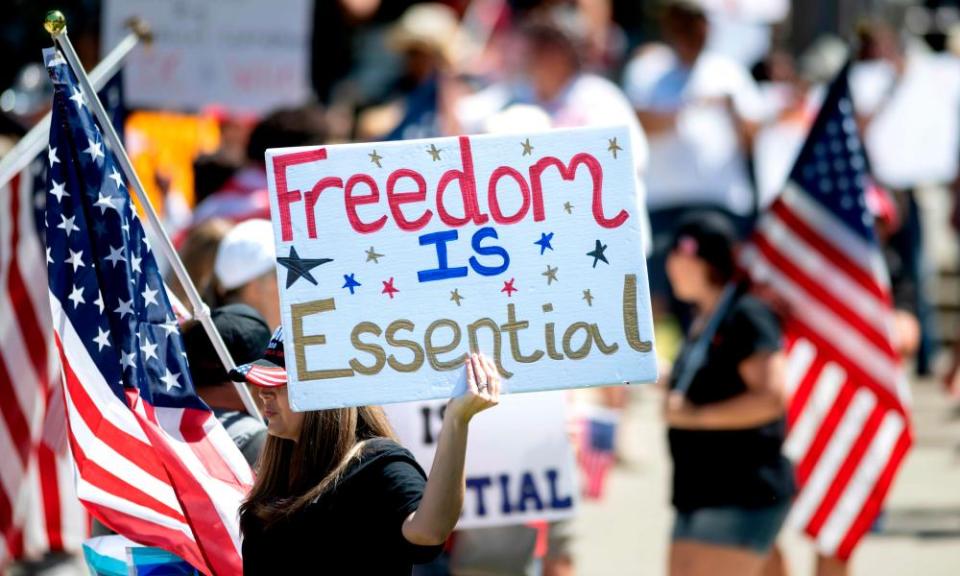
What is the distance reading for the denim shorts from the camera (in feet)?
21.0

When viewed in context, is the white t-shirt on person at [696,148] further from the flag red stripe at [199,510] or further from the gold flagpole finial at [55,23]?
the gold flagpole finial at [55,23]

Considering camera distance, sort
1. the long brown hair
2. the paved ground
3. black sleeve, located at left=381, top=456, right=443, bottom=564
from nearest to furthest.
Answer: black sleeve, located at left=381, top=456, right=443, bottom=564, the long brown hair, the paved ground

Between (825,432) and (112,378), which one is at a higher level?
(112,378)

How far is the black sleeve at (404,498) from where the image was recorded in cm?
381

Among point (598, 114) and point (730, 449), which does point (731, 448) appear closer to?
point (730, 449)

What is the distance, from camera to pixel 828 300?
23.7ft

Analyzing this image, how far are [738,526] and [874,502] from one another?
113cm

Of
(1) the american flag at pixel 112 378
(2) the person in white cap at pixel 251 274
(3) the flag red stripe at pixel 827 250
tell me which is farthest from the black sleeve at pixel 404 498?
(3) the flag red stripe at pixel 827 250

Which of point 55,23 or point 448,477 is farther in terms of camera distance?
point 55,23

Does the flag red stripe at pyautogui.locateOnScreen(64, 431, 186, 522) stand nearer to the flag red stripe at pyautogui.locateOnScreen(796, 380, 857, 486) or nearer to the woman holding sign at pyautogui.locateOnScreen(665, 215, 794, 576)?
the woman holding sign at pyautogui.locateOnScreen(665, 215, 794, 576)

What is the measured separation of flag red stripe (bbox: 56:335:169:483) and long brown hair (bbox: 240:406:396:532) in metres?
0.47

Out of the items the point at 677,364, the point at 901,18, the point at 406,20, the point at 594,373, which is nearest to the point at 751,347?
the point at 677,364

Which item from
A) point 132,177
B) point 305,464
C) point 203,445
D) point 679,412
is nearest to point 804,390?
point 679,412

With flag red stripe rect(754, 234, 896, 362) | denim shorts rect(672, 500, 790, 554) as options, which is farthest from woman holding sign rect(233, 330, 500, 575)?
flag red stripe rect(754, 234, 896, 362)
